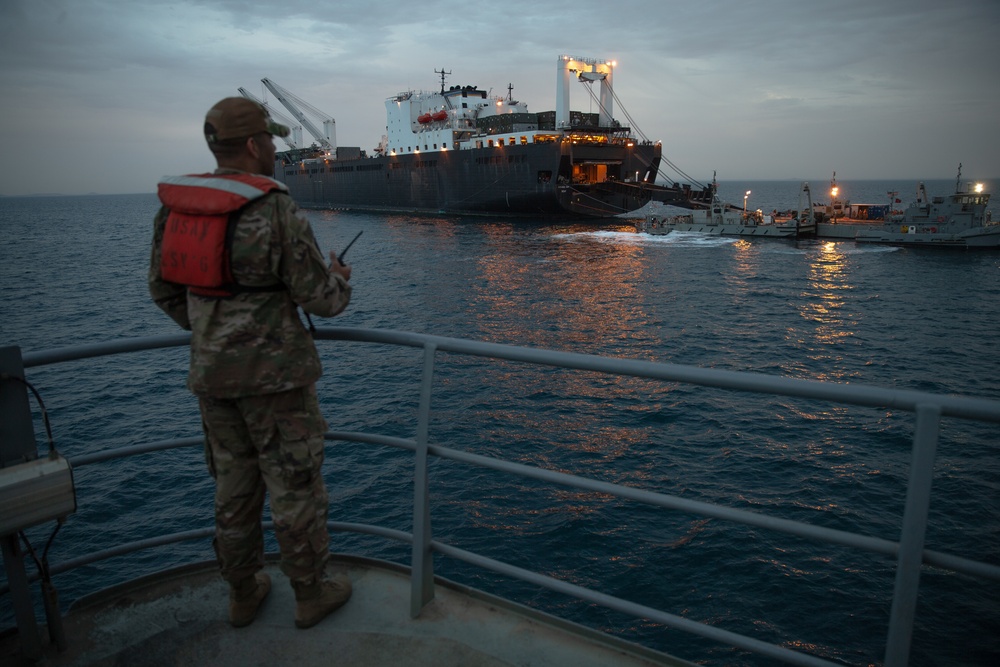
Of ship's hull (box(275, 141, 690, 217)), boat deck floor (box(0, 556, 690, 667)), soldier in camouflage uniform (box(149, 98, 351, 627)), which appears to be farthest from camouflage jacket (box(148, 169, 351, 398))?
ship's hull (box(275, 141, 690, 217))

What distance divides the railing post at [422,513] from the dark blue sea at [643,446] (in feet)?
18.1

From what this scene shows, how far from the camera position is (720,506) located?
1.70 m

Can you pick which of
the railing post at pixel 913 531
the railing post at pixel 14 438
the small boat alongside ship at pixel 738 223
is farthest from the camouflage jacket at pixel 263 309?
the small boat alongside ship at pixel 738 223

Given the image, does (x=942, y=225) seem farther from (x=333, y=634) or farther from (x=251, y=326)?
(x=251, y=326)

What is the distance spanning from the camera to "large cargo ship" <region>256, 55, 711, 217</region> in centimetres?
4956

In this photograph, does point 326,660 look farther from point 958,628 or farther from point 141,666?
point 958,628

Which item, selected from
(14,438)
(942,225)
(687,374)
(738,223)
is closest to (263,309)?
(14,438)

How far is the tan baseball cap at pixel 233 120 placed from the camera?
215 centimetres

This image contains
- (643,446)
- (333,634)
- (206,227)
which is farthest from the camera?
(643,446)

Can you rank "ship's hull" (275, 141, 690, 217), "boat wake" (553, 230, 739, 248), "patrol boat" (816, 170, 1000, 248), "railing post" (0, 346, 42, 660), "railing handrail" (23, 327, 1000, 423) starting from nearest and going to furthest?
1. "railing handrail" (23, 327, 1000, 423)
2. "railing post" (0, 346, 42, 660)
3. "patrol boat" (816, 170, 1000, 248)
4. "boat wake" (553, 230, 739, 248)
5. "ship's hull" (275, 141, 690, 217)

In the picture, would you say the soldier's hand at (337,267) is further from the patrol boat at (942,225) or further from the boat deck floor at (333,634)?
the patrol boat at (942,225)

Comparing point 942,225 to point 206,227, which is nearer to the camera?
point 206,227

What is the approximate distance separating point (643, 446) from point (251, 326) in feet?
35.3

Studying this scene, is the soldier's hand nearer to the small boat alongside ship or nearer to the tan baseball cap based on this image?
the tan baseball cap
